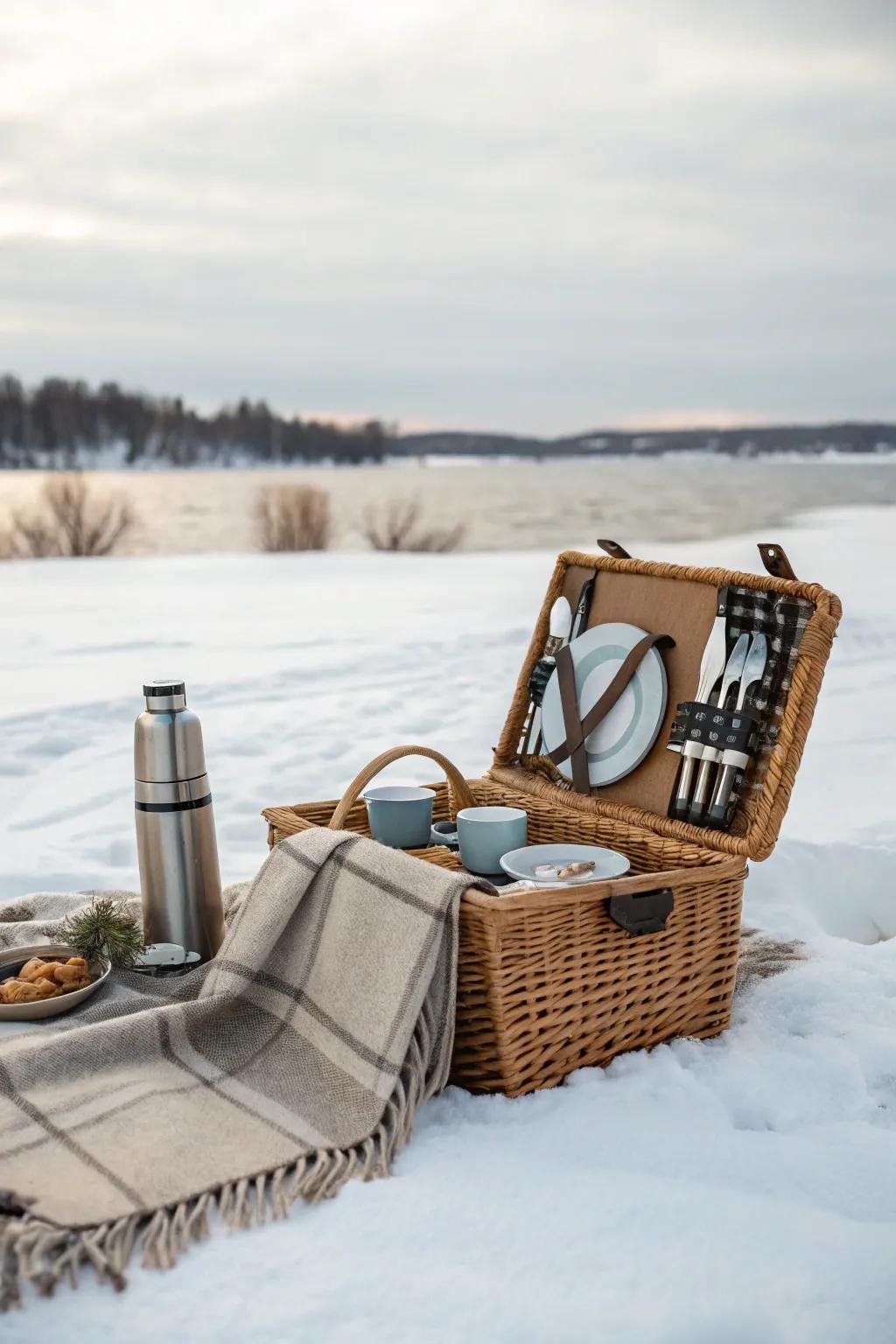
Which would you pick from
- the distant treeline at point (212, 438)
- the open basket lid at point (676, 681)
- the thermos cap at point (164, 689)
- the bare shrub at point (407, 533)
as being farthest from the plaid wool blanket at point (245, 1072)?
the distant treeline at point (212, 438)

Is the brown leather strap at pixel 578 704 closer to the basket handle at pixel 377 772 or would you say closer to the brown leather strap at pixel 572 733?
the brown leather strap at pixel 572 733

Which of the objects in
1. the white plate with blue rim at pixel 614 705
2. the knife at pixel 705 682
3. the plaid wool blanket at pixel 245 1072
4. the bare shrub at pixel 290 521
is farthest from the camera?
the bare shrub at pixel 290 521

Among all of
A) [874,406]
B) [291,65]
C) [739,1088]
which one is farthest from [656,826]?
[874,406]

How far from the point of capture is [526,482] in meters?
21.9

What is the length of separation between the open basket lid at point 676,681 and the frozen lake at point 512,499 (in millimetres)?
9709

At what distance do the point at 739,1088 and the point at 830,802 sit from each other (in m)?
1.70

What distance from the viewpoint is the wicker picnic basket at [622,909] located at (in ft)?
4.80

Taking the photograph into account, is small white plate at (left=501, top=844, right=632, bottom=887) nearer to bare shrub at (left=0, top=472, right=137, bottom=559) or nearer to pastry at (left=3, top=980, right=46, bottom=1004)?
pastry at (left=3, top=980, right=46, bottom=1004)

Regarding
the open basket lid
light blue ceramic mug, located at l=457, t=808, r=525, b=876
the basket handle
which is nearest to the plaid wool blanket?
the basket handle

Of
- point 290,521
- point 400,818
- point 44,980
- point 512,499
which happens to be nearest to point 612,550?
point 400,818

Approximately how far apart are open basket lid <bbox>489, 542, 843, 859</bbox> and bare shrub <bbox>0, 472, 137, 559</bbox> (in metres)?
10.3

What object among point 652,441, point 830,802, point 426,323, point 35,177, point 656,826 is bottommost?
point 830,802

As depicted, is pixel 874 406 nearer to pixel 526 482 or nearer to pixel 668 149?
pixel 668 149

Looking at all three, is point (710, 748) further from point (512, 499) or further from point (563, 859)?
point (512, 499)
